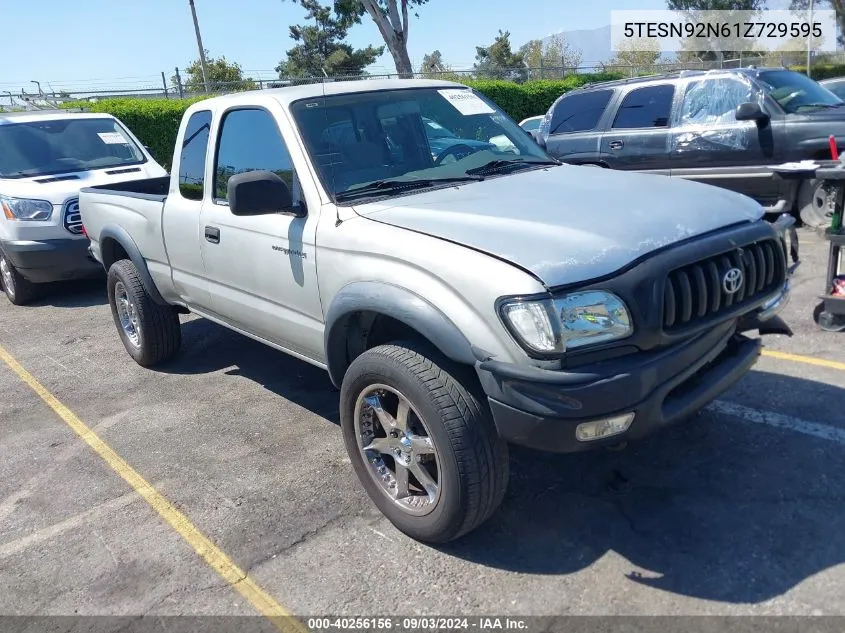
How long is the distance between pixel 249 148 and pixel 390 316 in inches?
66.3

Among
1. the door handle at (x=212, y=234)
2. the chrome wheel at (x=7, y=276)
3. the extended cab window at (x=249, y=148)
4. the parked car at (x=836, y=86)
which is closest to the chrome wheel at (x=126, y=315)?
the door handle at (x=212, y=234)

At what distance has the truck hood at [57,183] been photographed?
7871 millimetres

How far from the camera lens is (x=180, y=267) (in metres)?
4.89

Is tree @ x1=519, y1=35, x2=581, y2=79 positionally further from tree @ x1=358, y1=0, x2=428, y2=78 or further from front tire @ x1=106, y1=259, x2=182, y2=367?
front tire @ x1=106, y1=259, x2=182, y2=367

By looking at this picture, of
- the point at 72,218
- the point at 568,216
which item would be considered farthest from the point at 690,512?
the point at 72,218

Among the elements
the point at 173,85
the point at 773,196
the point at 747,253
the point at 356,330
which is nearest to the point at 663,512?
the point at 747,253

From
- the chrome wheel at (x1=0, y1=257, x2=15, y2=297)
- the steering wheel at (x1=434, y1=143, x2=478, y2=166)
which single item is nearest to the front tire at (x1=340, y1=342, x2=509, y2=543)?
the steering wheel at (x1=434, y1=143, x2=478, y2=166)

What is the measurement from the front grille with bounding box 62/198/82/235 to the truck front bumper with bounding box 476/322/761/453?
21.4 feet

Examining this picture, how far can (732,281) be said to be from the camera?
2.99 metres

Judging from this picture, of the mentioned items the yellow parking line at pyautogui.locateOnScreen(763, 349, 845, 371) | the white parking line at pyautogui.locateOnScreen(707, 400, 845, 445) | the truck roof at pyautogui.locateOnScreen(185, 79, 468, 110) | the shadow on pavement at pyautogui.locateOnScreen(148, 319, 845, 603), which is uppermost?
the truck roof at pyautogui.locateOnScreen(185, 79, 468, 110)

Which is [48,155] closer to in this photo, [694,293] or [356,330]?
[356,330]

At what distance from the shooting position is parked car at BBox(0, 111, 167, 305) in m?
7.80

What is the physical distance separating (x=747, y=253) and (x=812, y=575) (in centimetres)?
128

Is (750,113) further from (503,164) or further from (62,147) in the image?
(62,147)
